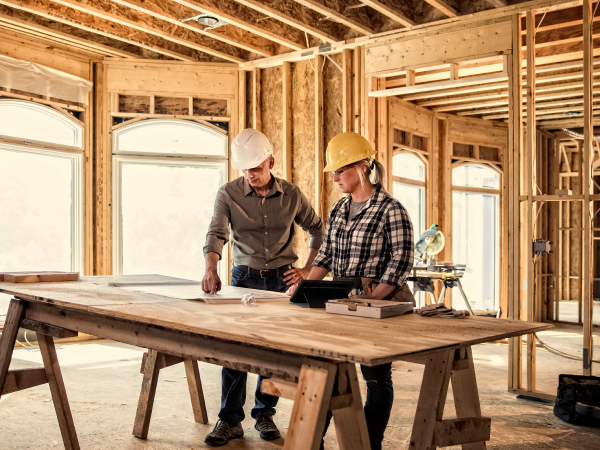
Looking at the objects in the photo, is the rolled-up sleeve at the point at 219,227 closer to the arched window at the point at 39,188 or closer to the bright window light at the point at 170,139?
the arched window at the point at 39,188

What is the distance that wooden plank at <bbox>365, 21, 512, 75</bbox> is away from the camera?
5207mm

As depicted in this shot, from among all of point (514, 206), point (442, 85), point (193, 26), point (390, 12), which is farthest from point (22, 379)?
point (442, 85)

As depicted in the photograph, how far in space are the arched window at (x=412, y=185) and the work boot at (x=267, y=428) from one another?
195 inches

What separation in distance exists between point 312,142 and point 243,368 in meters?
4.92

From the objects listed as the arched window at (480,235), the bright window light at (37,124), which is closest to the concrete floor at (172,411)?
the bright window light at (37,124)

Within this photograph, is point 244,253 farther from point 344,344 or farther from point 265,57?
point 265,57

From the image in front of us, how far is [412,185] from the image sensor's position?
845 cm

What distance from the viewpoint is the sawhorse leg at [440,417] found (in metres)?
2.10

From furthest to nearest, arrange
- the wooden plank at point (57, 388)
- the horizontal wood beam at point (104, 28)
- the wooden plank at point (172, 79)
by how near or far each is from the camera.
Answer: the wooden plank at point (172, 79) → the horizontal wood beam at point (104, 28) → the wooden plank at point (57, 388)

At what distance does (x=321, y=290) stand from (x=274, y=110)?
488cm

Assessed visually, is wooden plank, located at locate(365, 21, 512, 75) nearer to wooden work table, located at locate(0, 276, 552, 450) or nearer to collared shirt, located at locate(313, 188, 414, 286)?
collared shirt, located at locate(313, 188, 414, 286)

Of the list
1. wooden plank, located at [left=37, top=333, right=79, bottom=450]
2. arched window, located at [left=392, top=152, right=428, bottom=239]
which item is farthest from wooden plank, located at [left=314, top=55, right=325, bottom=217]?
wooden plank, located at [left=37, top=333, right=79, bottom=450]

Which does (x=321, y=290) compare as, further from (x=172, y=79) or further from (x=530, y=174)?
(x=172, y=79)

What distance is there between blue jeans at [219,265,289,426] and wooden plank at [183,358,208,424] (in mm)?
375
